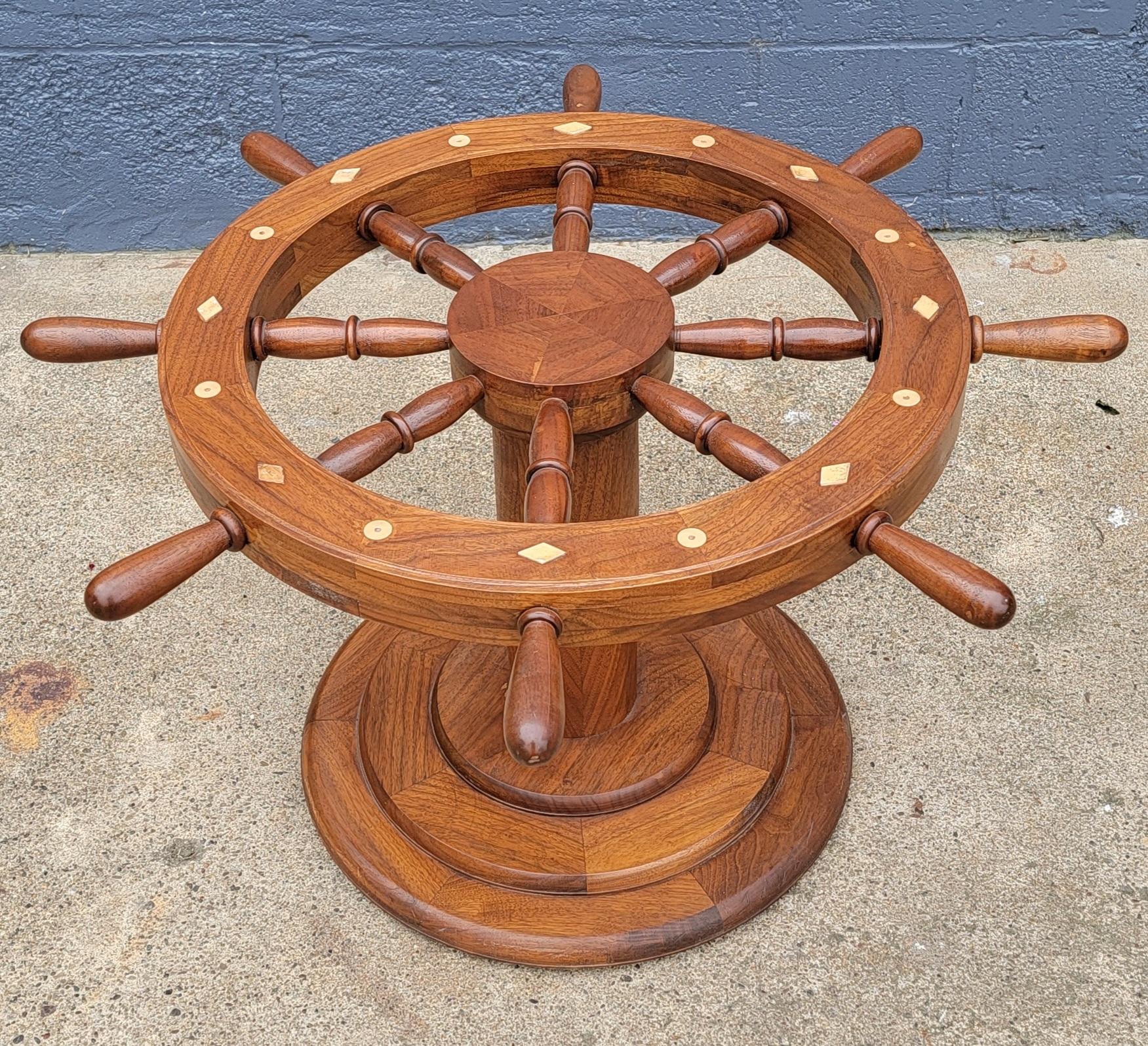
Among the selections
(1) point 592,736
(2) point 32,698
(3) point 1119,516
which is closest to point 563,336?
(1) point 592,736

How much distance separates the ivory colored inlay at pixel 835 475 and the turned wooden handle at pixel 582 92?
0.86 metres

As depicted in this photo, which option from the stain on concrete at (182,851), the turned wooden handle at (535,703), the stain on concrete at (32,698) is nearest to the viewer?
the turned wooden handle at (535,703)

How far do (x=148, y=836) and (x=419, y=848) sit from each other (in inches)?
17.7

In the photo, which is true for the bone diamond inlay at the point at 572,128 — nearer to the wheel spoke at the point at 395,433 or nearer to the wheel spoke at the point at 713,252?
the wheel spoke at the point at 713,252

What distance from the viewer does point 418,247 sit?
1885 millimetres

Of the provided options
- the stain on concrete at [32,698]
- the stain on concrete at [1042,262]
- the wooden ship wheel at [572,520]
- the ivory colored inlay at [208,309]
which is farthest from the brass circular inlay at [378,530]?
the stain on concrete at [1042,262]

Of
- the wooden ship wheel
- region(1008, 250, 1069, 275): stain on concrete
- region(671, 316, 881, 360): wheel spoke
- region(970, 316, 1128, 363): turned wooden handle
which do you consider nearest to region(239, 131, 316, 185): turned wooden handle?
the wooden ship wheel

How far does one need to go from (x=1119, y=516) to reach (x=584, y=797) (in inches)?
51.2

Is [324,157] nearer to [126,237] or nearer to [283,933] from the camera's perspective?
[126,237]

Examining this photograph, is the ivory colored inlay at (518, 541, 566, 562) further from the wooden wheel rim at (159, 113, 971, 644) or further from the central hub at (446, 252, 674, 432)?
the central hub at (446, 252, 674, 432)

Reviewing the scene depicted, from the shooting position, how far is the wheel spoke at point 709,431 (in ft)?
5.12

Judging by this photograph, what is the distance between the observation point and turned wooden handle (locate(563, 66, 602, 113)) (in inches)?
83.6

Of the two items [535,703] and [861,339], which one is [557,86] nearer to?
[861,339]

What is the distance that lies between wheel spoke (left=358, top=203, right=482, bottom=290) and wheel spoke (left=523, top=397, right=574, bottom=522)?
335 millimetres
